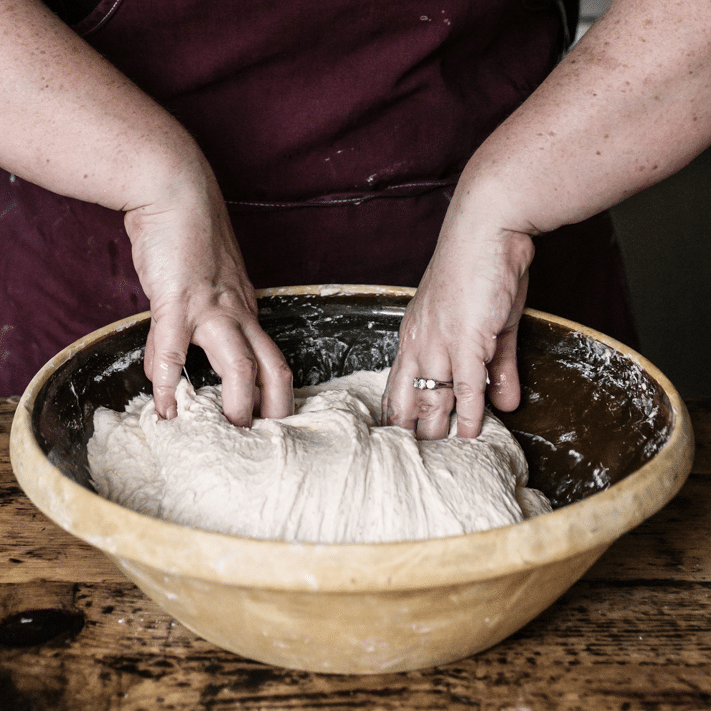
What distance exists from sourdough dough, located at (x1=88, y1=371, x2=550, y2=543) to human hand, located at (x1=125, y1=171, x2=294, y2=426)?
0.03 m

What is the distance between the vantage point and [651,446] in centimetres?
61

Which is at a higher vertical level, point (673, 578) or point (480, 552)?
point (480, 552)

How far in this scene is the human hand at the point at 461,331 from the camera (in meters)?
0.70

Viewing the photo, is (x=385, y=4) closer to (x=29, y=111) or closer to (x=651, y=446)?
(x=29, y=111)

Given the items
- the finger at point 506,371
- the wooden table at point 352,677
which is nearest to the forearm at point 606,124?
the finger at point 506,371

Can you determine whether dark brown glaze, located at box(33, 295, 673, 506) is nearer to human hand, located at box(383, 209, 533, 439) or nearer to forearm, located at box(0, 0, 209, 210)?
human hand, located at box(383, 209, 533, 439)

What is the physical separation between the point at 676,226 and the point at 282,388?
341 cm

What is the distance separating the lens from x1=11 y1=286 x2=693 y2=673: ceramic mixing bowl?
388 millimetres

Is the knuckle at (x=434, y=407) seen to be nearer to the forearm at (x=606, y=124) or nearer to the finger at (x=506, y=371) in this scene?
the finger at (x=506, y=371)

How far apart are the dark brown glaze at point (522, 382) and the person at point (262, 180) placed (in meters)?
0.06

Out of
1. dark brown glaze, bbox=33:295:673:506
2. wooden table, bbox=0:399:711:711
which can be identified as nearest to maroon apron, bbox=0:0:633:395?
dark brown glaze, bbox=33:295:673:506

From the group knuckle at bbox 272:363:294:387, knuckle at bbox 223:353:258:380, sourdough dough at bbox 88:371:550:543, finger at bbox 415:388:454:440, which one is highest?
knuckle at bbox 223:353:258:380

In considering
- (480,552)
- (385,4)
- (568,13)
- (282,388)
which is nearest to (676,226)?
(568,13)

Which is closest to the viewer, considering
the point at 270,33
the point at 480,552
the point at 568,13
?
the point at 480,552
